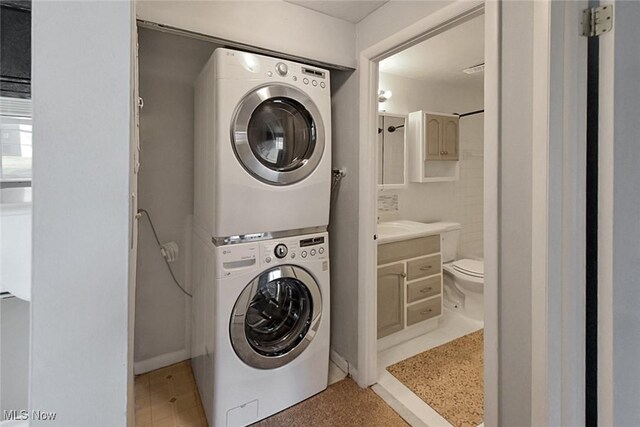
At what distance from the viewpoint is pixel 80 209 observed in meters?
0.43

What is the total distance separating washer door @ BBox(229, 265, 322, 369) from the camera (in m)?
1.55

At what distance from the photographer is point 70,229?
0.42 meters

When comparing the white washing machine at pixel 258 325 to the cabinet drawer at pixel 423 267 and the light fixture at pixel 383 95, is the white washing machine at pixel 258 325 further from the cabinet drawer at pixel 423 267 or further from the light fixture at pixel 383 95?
the light fixture at pixel 383 95

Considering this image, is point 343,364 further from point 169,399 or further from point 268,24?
point 268,24

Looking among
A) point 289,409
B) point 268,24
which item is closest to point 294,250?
point 289,409

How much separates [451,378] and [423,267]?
2.70 feet

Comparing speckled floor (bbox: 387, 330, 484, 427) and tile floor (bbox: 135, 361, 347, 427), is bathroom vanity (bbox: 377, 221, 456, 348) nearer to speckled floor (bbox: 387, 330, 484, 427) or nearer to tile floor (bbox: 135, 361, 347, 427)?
speckled floor (bbox: 387, 330, 484, 427)

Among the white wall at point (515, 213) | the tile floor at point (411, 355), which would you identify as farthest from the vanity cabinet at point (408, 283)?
the white wall at point (515, 213)

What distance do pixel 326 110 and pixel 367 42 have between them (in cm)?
51

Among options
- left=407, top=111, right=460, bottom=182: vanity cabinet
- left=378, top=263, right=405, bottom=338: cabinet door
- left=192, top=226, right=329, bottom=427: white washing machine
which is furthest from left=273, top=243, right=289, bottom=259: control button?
left=407, top=111, right=460, bottom=182: vanity cabinet

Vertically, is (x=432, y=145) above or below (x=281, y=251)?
above

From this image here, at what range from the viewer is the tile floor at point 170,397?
1621mm

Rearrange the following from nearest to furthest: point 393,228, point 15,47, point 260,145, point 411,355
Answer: point 15,47 < point 260,145 < point 411,355 < point 393,228

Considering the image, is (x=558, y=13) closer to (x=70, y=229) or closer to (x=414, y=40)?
(x=414, y=40)
